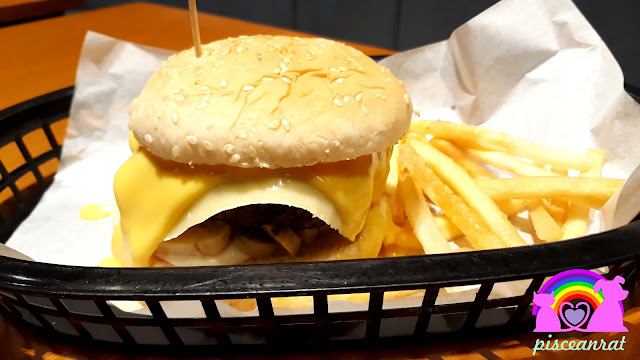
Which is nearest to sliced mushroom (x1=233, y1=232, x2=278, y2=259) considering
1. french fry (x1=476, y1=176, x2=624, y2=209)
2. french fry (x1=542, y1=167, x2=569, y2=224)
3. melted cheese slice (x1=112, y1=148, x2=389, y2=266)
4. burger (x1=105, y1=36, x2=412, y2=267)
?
burger (x1=105, y1=36, x2=412, y2=267)

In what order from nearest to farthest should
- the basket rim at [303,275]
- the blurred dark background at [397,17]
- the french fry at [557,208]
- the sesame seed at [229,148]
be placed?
1. the basket rim at [303,275]
2. the sesame seed at [229,148]
3. the french fry at [557,208]
4. the blurred dark background at [397,17]

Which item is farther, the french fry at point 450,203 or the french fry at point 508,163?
the french fry at point 508,163

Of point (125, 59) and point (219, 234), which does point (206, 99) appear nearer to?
point (219, 234)

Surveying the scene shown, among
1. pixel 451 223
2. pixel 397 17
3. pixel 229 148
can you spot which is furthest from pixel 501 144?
pixel 397 17

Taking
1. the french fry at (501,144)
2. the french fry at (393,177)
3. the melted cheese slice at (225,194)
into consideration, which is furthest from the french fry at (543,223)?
the melted cheese slice at (225,194)

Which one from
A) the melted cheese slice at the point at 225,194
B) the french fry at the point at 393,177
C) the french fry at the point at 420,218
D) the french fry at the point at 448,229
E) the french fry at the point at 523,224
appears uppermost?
the melted cheese slice at the point at 225,194

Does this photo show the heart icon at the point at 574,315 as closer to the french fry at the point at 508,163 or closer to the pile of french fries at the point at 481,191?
the pile of french fries at the point at 481,191

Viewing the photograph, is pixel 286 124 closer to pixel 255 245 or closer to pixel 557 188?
pixel 255 245
